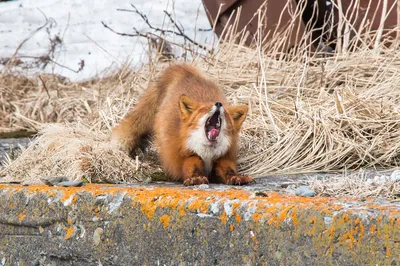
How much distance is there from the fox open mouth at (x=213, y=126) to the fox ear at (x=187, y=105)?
13 centimetres

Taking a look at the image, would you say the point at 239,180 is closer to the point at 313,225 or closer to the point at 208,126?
the point at 208,126

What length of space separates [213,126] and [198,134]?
0.25ft

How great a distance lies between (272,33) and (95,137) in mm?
2231

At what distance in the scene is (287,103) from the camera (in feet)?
14.3

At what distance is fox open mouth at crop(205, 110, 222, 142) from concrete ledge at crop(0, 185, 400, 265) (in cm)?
65

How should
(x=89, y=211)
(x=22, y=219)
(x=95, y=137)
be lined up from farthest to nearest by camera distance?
1. (x=95, y=137)
2. (x=22, y=219)
3. (x=89, y=211)

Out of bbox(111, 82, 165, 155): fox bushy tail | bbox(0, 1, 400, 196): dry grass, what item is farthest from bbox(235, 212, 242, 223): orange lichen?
bbox(111, 82, 165, 155): fox bushy tail

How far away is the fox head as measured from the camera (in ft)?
10.2

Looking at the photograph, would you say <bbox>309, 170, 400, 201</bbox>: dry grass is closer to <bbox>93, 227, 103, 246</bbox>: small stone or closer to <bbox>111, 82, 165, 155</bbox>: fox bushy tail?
<bbox>93, 227, 103, 246</bbox>: small stone

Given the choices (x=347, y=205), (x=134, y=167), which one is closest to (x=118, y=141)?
(x=134, y=167)

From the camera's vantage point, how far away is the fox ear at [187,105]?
Result: 10.6 feet

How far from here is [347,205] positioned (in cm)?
203

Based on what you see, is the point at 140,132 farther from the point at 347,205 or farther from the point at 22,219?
the point at 347,205

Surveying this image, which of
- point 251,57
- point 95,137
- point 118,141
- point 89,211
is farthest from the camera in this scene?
point 251,57
